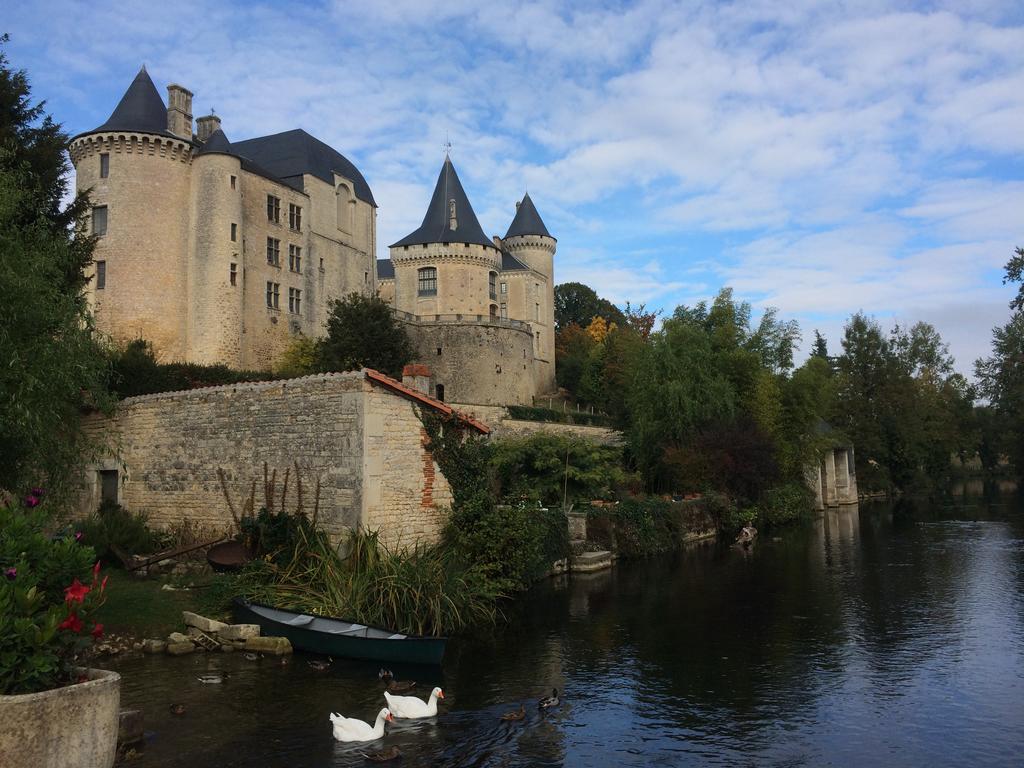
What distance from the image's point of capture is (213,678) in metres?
9.91

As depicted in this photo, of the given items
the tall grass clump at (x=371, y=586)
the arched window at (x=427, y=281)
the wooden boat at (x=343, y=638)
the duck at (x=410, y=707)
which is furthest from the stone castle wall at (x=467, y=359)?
the duck at (x=410, y=707)

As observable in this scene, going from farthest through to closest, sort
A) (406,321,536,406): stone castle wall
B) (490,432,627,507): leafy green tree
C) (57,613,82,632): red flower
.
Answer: (406,321,536,406): stone castle wall
(490,432,627,507): leafy green tree
(57,613,82,632): red flower

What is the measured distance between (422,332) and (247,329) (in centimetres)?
1340

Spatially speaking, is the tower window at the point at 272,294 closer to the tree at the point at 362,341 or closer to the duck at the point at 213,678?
the tree at the point at 362,341

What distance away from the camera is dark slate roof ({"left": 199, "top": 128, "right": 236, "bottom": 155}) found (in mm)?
Answer: 34250

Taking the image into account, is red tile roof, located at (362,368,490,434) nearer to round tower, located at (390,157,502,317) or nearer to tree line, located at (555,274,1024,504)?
tree line, located at (555,274,1024,504)

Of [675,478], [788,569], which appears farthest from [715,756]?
[675,478]

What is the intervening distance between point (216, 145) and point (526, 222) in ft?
104

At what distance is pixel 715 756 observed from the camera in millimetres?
7824

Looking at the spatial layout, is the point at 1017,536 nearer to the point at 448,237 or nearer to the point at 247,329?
the point at 247,329

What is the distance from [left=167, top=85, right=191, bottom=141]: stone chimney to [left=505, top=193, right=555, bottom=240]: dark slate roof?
31111 millimetres

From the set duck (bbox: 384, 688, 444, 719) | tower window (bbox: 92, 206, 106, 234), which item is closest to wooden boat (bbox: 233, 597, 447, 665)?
duck (bbox: 384, 688, 444, 719)

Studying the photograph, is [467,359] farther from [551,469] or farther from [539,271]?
[551,469]

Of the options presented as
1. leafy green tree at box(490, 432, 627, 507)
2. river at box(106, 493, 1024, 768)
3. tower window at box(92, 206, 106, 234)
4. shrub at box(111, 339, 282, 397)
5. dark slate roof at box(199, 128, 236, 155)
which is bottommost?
river at box(106, 493, 1024, 768)
